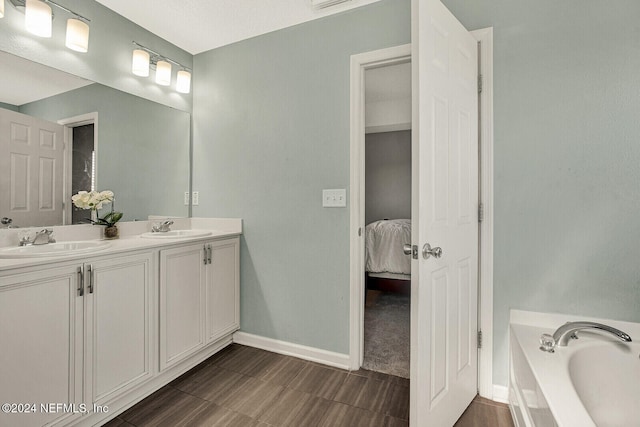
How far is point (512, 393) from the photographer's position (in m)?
1.54

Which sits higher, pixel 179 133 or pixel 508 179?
→ pixel 179 133

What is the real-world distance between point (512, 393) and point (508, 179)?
1.13 meters

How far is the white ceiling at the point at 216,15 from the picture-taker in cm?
193

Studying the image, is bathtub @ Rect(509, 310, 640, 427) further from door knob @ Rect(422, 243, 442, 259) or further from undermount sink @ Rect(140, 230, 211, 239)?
undermount sink @ Rect(140, 230, 211, 239)

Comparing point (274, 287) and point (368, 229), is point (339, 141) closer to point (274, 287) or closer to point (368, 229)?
point (274, 287)

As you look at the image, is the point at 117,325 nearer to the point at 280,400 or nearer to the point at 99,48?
the point at 280,400

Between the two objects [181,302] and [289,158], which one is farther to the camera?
[289,158]

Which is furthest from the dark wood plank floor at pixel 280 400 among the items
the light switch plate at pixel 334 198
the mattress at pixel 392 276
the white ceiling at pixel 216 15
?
the white ceiling at pixel 216 15

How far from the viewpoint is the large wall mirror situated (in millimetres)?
1562

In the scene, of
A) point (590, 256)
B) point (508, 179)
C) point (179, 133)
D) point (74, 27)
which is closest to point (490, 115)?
point (508, 179)

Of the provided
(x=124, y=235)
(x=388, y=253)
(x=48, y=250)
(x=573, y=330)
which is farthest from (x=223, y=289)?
(x=573, y=330)

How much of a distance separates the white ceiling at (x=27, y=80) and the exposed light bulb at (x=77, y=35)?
178 millimetres

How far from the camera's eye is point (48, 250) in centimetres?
151

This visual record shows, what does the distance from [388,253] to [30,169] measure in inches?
118
